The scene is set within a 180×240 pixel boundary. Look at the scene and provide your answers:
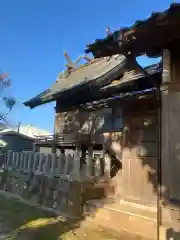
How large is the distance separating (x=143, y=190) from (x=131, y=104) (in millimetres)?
2445

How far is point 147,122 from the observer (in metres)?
6.72

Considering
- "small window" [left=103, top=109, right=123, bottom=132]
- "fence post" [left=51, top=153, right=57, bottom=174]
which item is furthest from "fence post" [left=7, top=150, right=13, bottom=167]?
"small window" [left=103, top=109, right=123, bottom=132]

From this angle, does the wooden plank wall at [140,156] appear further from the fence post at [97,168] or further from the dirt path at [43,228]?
the fence post at [97,168]

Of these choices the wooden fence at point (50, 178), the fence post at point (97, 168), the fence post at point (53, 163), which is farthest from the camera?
the fence post at point (53, 163)

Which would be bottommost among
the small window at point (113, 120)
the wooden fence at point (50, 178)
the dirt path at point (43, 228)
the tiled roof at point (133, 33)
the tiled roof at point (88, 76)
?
the dirt path at point (43, 228)

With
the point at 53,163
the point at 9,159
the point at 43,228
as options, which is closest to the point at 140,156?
the point at 43,228

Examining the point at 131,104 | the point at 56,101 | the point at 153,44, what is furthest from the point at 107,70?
the point at 153,44

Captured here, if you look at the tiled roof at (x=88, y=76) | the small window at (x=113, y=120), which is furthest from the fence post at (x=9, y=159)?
the small window at (x=113, y=120)

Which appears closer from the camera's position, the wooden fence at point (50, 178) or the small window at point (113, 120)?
the wooden fence at point (50, 178)

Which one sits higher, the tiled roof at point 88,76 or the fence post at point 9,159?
the tiled roof at point 88,76

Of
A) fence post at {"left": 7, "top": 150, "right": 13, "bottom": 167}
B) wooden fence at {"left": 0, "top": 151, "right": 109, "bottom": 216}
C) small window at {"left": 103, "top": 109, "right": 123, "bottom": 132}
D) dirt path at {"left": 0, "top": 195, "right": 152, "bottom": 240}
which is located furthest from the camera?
fence post at {"left": 7, "top": 150, "right": 13, "bottom": 167}

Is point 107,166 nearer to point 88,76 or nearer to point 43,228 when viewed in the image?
point 43,228

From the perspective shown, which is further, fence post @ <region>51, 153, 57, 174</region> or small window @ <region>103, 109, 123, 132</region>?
small window @ <region>103, 109, 123, 132</region>

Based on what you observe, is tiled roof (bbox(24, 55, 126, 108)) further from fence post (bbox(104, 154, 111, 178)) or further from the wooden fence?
fence post (bbox(104, 154, 111, 178))
